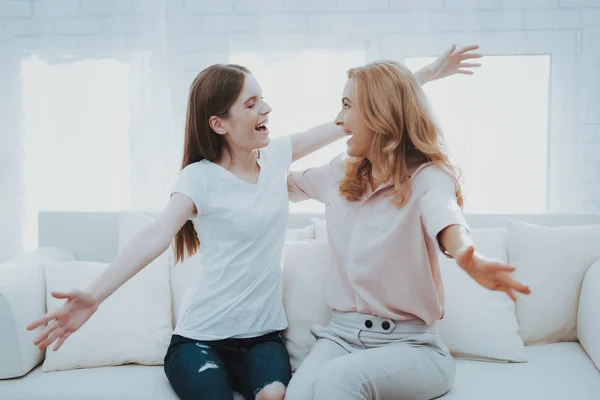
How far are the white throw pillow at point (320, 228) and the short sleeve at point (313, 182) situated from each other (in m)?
0.26

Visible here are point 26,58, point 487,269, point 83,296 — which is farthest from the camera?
point 26,58

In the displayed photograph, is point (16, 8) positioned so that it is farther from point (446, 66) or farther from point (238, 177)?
point (446, 66)

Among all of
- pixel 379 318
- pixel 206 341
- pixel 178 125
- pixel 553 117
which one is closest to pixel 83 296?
pixel 206 341

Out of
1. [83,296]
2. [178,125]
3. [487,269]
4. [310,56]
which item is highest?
[310,56]

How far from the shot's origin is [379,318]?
1625mm

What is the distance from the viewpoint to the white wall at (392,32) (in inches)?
107

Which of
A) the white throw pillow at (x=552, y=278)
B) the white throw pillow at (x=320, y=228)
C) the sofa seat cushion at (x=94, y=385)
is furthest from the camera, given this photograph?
the white throw pillow at (x=320, y=228)

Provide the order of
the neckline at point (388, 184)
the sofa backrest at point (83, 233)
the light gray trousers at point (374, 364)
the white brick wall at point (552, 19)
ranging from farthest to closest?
the white brick wall at point (552, 19)
the sofa backrest at point (83, 233)
the neckline at point (388, 184)
the light gray trousers at point (374, 364)

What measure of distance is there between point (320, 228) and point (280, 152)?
38 centimetres

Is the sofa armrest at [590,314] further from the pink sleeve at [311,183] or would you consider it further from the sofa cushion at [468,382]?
the pink sleeve at [311,183]

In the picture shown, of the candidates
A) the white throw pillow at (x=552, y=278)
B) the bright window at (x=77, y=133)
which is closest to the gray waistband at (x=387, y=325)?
the white throw pillow at (x=552, y=278)

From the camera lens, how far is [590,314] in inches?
74.7

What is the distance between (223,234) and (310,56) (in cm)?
132

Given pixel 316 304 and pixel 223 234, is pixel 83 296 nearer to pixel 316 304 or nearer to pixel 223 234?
pixel 223 234
